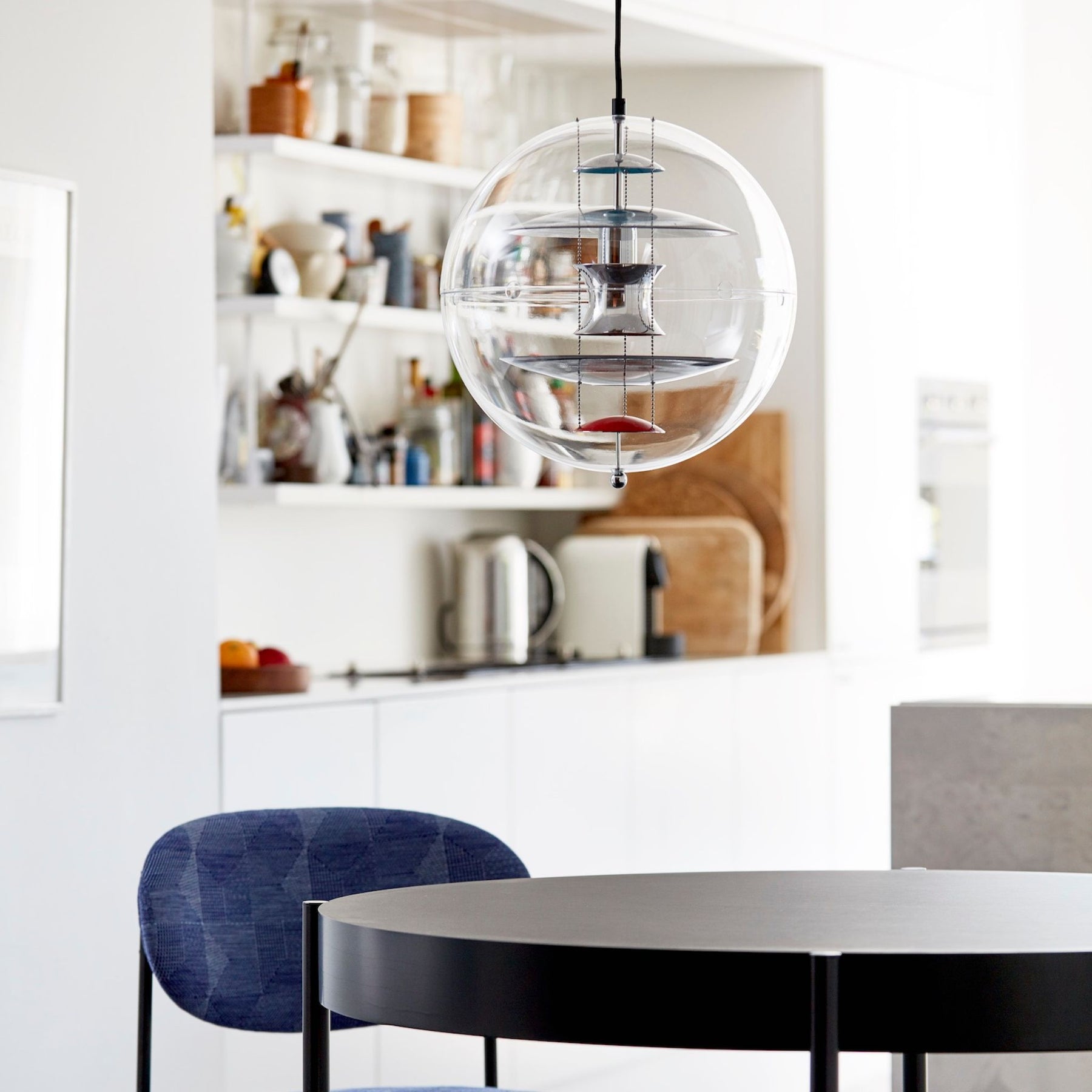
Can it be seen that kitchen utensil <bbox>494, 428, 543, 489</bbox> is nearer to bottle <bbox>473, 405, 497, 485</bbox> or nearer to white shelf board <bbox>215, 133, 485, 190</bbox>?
bottle <bbox>473, 405, 497, 485</bbox>

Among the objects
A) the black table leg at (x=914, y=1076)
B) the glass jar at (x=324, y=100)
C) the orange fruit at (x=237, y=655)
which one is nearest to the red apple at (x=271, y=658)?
the orange fruit at (x=237, y=655)

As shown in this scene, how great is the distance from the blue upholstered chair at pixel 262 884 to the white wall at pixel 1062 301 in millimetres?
3409

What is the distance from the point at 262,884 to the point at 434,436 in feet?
6.39

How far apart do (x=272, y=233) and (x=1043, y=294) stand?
101 inches

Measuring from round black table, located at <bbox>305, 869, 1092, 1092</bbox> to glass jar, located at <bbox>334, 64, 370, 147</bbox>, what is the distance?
2525 mm

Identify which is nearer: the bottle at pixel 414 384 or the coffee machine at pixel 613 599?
the bottle at pixel 414 384

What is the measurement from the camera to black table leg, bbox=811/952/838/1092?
1430 millimetres

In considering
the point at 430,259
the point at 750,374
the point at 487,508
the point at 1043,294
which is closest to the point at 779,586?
the point at 487,508

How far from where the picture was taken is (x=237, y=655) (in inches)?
132

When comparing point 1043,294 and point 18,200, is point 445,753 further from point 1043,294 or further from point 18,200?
point 1043,294

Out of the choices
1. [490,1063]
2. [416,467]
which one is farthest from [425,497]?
[490,1063]

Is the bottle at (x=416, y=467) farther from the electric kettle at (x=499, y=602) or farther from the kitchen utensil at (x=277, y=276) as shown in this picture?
the kitchen utensil at (x=277, y=276)

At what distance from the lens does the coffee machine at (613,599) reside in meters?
4.31

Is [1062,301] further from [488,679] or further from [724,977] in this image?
[724,977]
